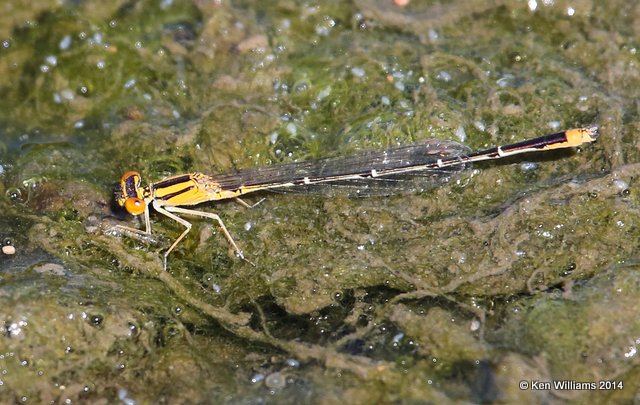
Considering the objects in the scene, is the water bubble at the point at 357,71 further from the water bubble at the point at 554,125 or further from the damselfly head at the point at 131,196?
the damselfly head at the point at 131,196

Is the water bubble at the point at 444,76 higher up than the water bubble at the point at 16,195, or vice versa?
the water bubble at the point at 444,76

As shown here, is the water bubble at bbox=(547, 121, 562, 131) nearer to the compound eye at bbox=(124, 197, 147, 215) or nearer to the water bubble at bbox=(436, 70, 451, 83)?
the water bubble at bbox=(436, 70, 451, 83)

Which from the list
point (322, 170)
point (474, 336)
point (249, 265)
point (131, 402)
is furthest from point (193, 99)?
point (474, 336)

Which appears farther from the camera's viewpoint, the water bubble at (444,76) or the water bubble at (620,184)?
the water bubble at (444,76)

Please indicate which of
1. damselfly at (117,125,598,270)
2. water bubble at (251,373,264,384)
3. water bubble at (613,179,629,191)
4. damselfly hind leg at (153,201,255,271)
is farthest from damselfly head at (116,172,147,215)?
water bubble at (613,179,629,191)

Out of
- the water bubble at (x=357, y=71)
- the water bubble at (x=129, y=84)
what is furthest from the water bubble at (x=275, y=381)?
the water bubble at (x=129, y=84)

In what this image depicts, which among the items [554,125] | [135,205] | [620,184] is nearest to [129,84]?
[135,205]

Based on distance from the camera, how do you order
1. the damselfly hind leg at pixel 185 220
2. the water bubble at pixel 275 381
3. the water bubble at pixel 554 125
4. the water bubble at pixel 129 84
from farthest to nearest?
the water bubble at pixel 129 84, the water bubble at pixel 554 125, the damselfly hind leg at pixel 185 220, the water bubble at pixel 275 381

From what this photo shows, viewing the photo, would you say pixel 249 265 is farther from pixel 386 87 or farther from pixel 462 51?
pixel 462 51
